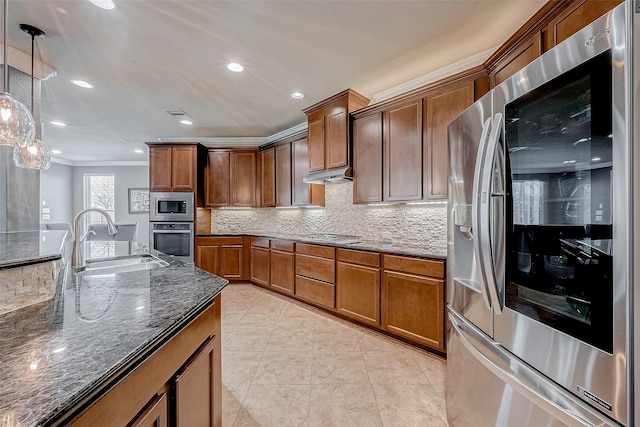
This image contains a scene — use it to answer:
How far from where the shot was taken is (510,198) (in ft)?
3.57

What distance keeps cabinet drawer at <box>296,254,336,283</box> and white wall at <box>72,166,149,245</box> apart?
6428mm

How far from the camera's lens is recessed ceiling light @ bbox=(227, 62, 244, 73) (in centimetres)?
276

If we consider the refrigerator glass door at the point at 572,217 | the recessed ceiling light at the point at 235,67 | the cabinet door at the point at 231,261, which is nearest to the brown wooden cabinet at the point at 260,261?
the cabinet door at the point at 231,261

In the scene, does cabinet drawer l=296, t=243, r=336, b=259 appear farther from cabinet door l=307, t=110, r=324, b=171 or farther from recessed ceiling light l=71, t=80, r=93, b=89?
recessed ceiling light l=71, t=80, r=93, b=89

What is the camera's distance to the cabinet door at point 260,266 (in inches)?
175

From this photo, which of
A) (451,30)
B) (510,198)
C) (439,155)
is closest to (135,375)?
(510,198)

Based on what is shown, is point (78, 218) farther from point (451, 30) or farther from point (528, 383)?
point (451, 30)

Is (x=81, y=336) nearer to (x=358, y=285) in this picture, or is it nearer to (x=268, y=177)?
(x=358, y=285)

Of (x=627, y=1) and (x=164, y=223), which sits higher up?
(x=627, y=1)

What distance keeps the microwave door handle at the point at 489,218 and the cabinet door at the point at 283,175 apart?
363 cm

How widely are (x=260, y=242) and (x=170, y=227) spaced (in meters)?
1.71

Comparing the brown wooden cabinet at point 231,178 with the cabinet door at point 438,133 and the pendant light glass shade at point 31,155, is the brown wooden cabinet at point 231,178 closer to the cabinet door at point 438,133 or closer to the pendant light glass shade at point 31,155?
the pendant light glass shade at point 31,155

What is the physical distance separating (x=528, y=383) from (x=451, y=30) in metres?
2.50

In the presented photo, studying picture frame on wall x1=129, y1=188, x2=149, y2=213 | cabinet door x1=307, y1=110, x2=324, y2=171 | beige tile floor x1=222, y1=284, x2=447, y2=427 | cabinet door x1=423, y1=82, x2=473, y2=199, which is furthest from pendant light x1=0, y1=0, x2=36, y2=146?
picture frame on wall x1=129, y1=188, x2=149, y2=213
